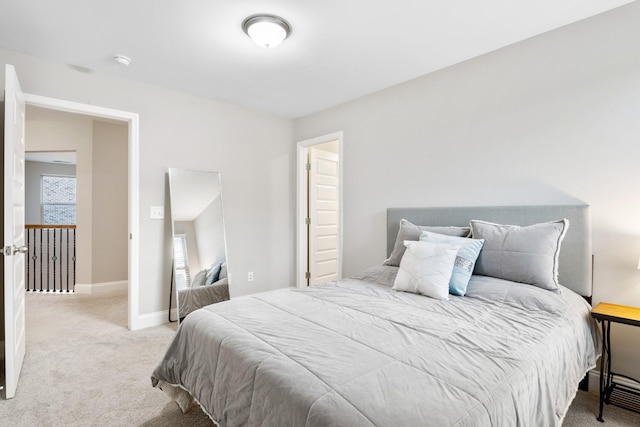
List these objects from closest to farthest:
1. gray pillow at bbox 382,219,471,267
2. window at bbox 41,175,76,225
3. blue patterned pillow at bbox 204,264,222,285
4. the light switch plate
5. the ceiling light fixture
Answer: gray pillow at bbox 382,219,471,267 < the ceiling light fixture < the light switch plate < blue patterned pillow at bbox 204,264,222,285 < window at bbox 41,175,76,225

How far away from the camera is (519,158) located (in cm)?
245

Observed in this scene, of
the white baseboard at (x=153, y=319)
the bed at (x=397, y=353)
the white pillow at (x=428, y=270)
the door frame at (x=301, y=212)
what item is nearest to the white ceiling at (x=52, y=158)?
the white baseboard at (x=153, y=319)

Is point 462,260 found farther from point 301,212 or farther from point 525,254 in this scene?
point 301,212

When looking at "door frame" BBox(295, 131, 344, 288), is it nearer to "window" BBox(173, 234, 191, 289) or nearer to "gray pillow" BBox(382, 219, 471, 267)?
"window" BBox(173, 234, 191, 289)

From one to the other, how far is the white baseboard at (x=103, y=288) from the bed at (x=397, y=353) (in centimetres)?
359

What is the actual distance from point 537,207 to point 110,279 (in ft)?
17.7

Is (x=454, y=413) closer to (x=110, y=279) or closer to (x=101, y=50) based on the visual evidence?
(x=101, y=50)

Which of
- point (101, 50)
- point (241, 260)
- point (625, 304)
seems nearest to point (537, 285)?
point (625, 304)

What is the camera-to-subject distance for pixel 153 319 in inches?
130

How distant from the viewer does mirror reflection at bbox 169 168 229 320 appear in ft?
11.1

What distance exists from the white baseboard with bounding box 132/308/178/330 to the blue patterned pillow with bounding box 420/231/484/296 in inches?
110

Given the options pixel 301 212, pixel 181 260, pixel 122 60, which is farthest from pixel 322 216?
pixel 122 60

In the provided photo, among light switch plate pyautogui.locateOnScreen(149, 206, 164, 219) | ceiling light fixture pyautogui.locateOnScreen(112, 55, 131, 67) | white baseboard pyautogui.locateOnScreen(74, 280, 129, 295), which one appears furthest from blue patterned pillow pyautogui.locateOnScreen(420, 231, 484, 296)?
white baseboard pyautogui.locateOnScreen(74, 280, 129, 295)

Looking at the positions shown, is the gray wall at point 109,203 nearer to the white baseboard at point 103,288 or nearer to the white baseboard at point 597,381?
the white baseboard at point 103,288
